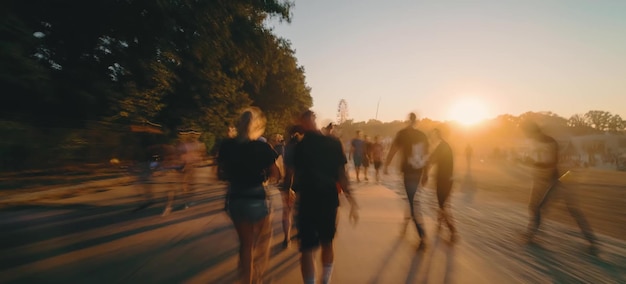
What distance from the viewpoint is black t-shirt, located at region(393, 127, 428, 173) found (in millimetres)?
5973

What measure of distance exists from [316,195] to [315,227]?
0.90 feet

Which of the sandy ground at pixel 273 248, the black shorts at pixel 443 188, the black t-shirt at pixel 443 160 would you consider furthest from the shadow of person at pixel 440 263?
the black t-shirt at pixel 443 160

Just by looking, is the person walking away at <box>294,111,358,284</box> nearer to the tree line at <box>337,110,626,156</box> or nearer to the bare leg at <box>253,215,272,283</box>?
the bare leg at <box>253,215,272,283</box>

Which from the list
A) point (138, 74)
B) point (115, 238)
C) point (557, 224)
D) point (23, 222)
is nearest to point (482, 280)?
point (557, 224)

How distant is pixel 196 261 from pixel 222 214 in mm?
3301

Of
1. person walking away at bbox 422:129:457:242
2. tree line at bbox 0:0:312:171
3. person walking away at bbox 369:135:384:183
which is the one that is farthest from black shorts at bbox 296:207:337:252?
person walking away at bbox 369:135:384:183

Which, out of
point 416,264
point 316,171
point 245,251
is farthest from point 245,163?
point 416,264

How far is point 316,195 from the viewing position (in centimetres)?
346

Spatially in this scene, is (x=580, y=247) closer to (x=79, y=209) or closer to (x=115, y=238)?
(x=115, y=238)

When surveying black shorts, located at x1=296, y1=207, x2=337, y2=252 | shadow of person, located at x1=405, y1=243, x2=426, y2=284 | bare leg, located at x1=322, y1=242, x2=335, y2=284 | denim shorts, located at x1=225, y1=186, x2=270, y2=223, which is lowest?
shadow of person, located at x1=405, y1=243, x2=426, y2=284

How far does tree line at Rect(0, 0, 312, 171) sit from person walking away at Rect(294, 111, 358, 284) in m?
7.81

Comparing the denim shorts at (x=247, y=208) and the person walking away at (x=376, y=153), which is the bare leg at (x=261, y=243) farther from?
the person walking away at (x=376, y=153)

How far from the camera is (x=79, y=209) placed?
335 inches

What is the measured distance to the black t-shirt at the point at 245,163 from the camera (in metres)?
3.42
